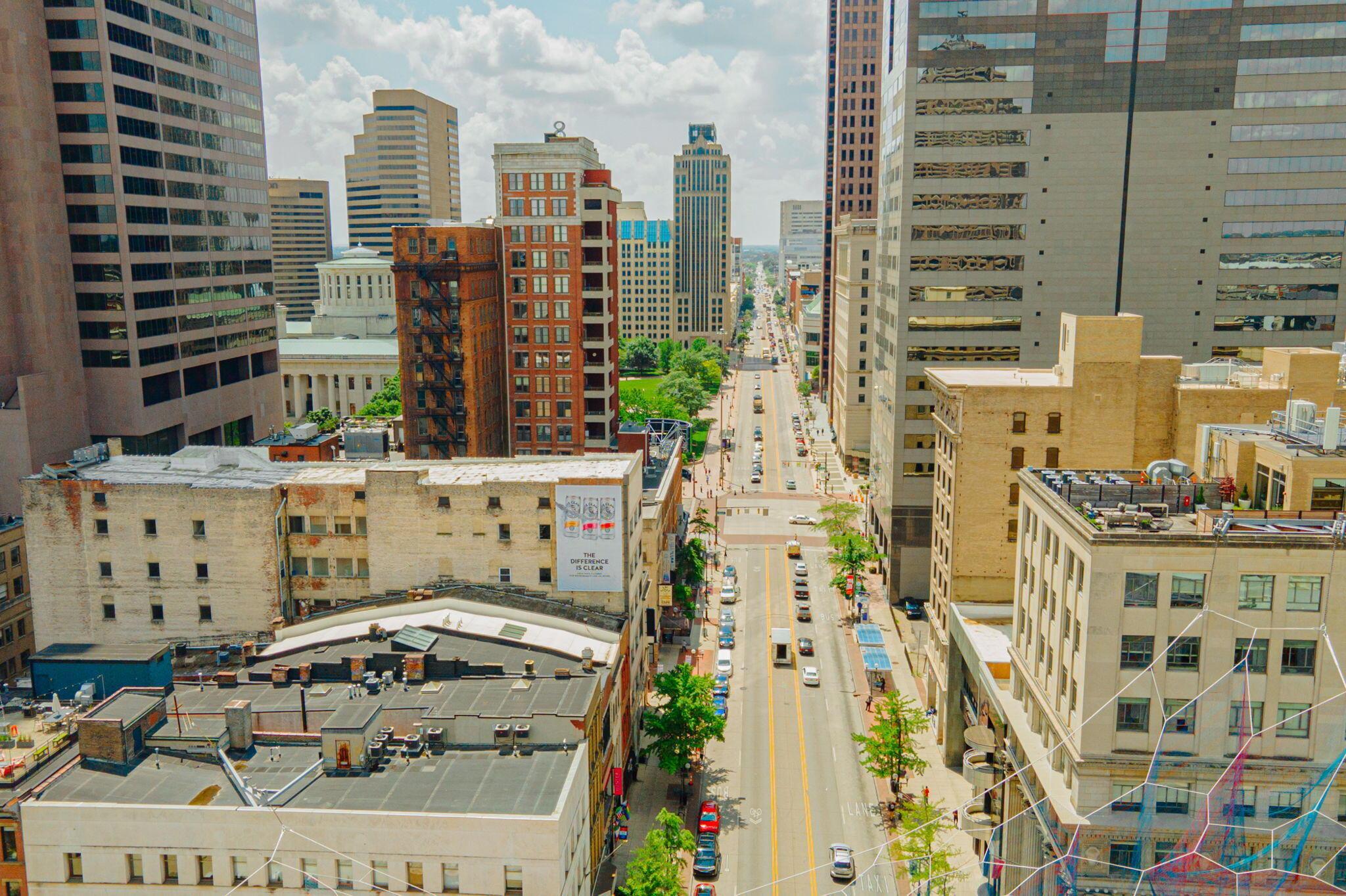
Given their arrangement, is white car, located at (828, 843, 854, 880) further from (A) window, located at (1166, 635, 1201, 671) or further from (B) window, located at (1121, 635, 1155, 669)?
(A) window, located at (1166, 635, 1201, 671)

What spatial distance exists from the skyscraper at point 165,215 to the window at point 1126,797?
97.3 m

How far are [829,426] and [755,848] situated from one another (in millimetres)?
143115

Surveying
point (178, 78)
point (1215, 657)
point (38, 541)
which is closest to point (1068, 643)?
point (1215, 657)

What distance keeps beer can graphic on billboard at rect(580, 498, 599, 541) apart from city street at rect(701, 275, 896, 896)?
19.7 meters

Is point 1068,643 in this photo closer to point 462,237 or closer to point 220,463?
point 220,463

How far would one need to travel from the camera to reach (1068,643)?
47750 mm

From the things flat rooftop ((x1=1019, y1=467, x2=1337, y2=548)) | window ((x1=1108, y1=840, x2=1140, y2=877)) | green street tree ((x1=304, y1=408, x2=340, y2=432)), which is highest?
flat rooftop ((x1=1019, y1=467, x2=1337, y2=548))

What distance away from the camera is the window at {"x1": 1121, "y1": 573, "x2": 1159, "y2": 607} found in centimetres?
4453

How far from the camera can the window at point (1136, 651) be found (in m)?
44.8

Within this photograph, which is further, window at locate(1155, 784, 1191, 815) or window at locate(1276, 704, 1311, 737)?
window at locate(1155, 784, 1191, 815)

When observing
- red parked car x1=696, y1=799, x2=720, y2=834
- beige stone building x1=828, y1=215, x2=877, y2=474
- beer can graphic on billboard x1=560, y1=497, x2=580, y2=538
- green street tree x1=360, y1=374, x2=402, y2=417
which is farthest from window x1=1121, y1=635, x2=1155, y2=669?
green street tree x1=360, y1=374, x2=402, y2=417

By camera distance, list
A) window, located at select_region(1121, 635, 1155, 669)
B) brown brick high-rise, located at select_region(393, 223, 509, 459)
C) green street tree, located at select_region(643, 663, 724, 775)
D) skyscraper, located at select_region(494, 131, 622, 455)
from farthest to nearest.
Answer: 1. skyscraper, located at select_region(494, 131, 622, 455)
2. brown brick high-rise, located at select_region(393, 223, 509, 459)
3. green street tree, located at select_region(643, 663, 724, 775)
4. window, located at select_region(1121, 635, 1155, 669)

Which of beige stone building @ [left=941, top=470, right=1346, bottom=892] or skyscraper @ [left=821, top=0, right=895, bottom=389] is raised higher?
skyscraper @ [left=821, top=0, right=895, bottom=389]

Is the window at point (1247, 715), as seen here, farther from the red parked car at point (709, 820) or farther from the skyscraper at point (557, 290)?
the skyscraper at point (557, 290)
